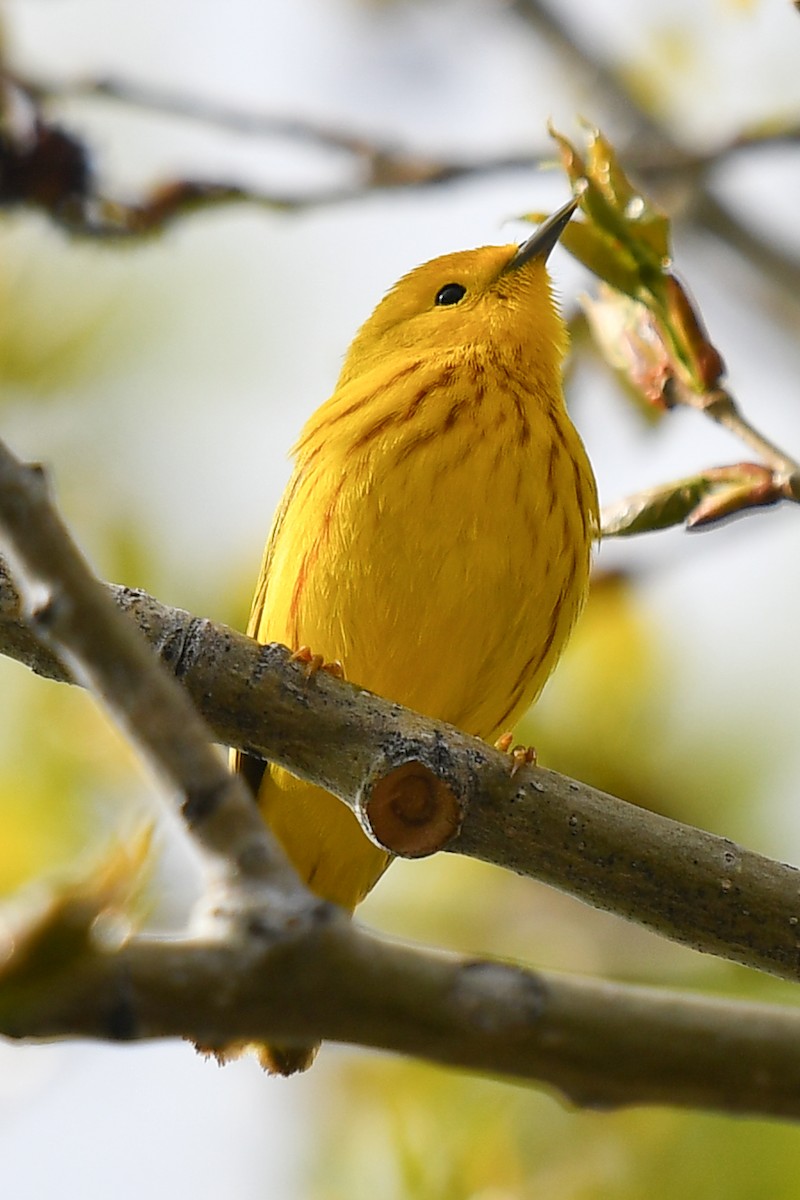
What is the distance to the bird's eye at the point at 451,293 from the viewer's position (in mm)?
4969

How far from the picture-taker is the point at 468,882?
5.59 m

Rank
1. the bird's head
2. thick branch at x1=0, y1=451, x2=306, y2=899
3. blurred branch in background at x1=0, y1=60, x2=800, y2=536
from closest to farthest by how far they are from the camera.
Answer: thick branch at x1=0, y1=451, x2=306, y2=899 < blurred branch in background at x1=0, y1=60, x2=800, y2=536 < the bird's head

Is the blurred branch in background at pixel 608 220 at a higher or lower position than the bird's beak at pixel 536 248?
lower

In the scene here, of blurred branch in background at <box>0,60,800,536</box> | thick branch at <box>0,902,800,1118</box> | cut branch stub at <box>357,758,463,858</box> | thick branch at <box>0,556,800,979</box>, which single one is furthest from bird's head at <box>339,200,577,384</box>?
thick branch at <box>0,902,800,1118</box>

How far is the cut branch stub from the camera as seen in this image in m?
2.64

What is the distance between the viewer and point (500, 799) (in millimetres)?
2723

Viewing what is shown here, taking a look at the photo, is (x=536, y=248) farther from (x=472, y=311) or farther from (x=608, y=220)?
(x=608, y=220)

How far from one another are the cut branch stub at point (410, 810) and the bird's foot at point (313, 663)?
25 cm

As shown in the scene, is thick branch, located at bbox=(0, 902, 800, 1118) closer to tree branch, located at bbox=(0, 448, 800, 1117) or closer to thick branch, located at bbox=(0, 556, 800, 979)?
tree branch, located at bbox=(0, 448, 800, 1117)

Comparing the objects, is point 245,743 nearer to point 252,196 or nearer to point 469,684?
point 469,684

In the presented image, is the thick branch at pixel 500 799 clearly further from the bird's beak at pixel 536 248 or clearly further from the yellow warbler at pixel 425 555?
the bird's beak at pixel 536 248

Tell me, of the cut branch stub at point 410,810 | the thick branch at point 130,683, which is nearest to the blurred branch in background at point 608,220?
the cut branch stub at point 410,810

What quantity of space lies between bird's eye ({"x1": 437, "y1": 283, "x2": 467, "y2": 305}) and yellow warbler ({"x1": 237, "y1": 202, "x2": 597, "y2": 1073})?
0.53 meters

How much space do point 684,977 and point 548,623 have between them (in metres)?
1.30
